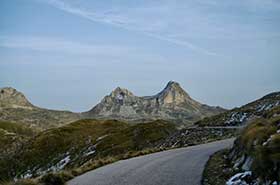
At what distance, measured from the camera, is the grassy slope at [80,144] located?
244ft

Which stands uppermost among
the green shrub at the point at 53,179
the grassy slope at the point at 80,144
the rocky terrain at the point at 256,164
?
the rocky terrain at the point at 256,164

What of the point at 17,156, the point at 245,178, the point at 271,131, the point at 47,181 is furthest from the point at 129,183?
the point at 17,156

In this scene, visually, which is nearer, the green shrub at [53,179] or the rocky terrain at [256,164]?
the rocky terrain at [256,164]

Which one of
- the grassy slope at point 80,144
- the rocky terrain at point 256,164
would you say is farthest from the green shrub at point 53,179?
the grassy slope at point 80,144

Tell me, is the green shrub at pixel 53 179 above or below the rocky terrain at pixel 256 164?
below

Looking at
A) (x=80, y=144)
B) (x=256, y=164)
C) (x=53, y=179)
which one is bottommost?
(x=80, y=144)

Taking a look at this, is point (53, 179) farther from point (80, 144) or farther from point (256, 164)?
point (80, 144)

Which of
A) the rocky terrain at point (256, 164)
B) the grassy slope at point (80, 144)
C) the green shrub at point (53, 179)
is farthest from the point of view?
the grassy slope at point (80, 144)

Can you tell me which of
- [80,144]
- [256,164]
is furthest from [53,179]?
[80,144]

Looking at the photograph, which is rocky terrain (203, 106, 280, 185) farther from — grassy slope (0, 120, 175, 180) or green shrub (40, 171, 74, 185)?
grassy slope (0, 120, 175, 180)

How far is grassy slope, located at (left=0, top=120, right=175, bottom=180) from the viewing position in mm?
74500

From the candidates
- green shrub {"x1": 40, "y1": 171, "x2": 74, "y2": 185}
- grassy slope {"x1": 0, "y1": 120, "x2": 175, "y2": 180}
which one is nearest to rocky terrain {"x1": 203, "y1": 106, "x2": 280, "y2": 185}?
green shrub {"x1": 40, "y1": 171, "x2": 74, "y2": 185}

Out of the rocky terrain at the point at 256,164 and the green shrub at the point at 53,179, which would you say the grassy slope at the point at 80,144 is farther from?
the rocky terrain at the point at 256,164

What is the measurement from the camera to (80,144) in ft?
318
